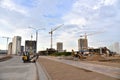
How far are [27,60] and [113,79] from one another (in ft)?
115

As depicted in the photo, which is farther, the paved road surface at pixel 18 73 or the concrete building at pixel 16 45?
the concrete building at pixel 16 45

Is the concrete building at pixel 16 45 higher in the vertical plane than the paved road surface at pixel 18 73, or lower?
higher

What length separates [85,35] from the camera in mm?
173250

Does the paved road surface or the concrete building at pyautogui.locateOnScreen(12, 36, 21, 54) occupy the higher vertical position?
the concrete building at pyautogui.locateOnScreen(12, 36, 21, 54)

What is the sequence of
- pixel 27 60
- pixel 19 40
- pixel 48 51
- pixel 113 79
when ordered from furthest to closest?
1. pixel 19 40
2. pixel 48 51
3. pixel 27 60
4. pixel 113 79

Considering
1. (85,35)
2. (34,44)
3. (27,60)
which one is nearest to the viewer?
(27,60)

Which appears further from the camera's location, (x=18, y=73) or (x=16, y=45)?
(x=16, y=45)

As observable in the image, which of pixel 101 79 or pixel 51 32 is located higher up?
pixel 51 32

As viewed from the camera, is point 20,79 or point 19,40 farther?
point 19,40

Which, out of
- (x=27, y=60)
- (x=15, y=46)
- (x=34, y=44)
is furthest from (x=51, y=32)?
(x=27, y=60)

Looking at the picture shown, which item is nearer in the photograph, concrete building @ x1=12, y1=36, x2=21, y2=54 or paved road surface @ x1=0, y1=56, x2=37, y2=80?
paved road surface @ x1=0, y1=56, x2=37, y2=80

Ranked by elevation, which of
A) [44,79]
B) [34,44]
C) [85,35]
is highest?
[85,35]

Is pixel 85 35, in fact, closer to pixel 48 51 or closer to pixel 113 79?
pixel 48 51

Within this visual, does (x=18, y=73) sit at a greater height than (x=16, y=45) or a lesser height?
lesser
